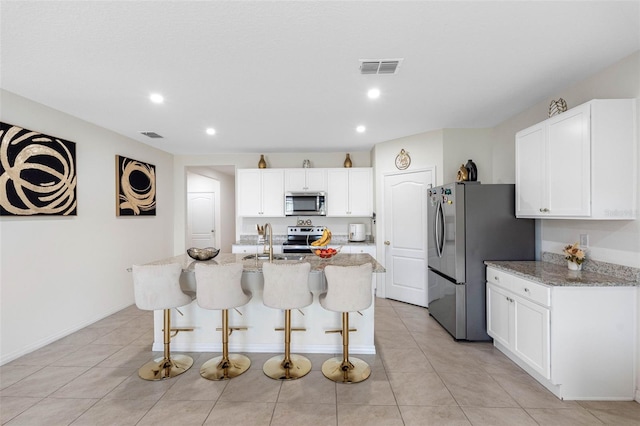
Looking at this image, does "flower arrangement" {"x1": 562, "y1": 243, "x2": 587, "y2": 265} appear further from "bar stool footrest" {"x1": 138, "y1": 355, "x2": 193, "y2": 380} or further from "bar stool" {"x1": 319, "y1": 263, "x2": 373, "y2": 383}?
"bar stool footrest" {"x1": 138, "y1": 355, "x2": 193, "y2": 380}

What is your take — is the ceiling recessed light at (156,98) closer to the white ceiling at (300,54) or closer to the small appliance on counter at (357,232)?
the white ceiling at (300,54)

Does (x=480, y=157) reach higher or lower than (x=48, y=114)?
lower

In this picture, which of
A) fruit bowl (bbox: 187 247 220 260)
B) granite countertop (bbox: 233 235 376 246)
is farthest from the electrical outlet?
fruit bowl (bbox: 187 247 220 260)

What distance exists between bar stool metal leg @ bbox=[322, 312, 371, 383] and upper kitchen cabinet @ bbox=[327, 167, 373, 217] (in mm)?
2776

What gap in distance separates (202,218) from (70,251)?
12.8 ft

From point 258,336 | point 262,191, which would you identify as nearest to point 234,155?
point 262,191

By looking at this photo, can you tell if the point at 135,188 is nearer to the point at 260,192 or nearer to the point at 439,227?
the point at 260,192

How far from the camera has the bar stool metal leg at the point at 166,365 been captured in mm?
2490

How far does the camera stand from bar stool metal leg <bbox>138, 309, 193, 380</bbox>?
2.49 meters

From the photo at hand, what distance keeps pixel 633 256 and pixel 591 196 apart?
535 mm

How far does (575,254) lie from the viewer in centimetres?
246

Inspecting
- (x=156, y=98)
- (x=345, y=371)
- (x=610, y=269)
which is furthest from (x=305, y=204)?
(x=610, y=269)

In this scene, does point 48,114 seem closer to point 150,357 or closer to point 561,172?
point 150,357

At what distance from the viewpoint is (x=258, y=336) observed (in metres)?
2.92
